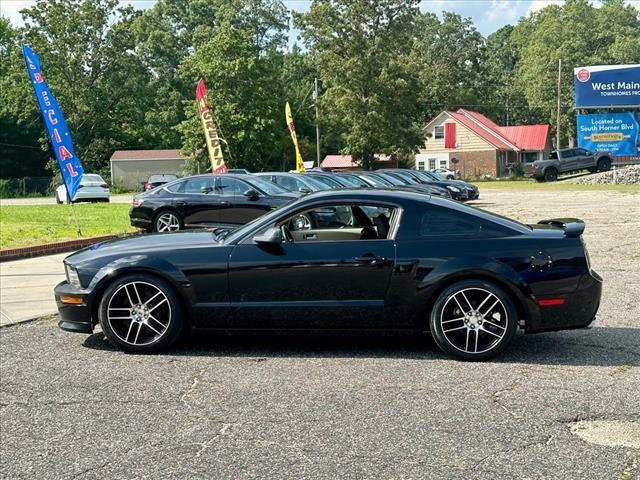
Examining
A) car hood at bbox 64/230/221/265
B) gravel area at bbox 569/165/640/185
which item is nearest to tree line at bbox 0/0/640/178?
gravel area at bbox 569/165/640/185

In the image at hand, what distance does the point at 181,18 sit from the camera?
9212cm

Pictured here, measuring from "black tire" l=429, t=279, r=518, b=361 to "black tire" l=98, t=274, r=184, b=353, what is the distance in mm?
2211

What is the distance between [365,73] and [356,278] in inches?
2088

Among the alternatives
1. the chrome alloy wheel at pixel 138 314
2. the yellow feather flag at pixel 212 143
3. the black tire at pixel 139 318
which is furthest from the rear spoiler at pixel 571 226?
the yellow feather flag at pixel 212 143

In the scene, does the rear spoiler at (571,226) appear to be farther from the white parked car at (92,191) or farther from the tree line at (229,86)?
the tree line at (229,86)

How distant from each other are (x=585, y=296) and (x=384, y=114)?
5244 centimetres

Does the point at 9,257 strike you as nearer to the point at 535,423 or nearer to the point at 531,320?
the point at 531,320

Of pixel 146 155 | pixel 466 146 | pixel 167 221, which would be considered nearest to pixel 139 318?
pixel 167 221

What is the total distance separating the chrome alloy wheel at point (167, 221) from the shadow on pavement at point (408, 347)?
27.8ft

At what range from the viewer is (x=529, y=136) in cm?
7694

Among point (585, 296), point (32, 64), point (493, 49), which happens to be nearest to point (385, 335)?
point (585, 296)

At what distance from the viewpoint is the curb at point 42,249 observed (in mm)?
13289

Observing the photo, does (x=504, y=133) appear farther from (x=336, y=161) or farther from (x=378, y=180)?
(x=378, y=180)

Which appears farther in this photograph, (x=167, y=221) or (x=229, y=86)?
(x=229, y=86)
